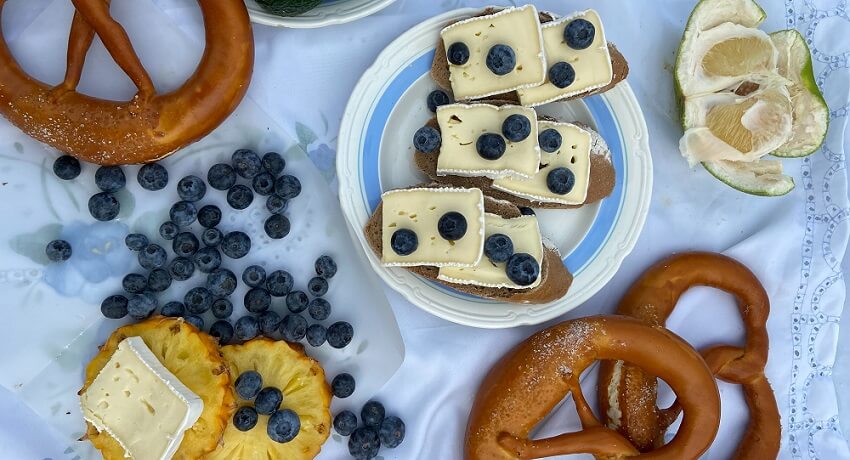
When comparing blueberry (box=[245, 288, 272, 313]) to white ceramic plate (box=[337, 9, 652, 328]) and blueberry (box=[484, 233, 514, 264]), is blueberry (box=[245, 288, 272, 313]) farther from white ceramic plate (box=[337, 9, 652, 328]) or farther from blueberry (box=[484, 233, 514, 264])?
blueberry (box=[484, 233, 514, 264])

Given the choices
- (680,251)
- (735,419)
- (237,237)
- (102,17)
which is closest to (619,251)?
(680,251)

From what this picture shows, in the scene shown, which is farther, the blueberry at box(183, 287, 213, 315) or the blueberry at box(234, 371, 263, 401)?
the blueberry at box(183, 287, 213, 315)

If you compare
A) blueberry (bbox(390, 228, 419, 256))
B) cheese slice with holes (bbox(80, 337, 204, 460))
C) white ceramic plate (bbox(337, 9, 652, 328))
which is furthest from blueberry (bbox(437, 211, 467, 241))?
cheese slice with holes (bbox(80, 337, 204, 460))

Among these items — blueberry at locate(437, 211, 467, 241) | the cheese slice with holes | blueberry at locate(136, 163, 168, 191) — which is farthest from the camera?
blueberry at locate(136, 163, 168, 191)

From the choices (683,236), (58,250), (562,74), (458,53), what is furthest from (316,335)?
(683,236)

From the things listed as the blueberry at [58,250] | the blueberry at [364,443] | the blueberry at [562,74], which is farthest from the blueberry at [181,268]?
the blueberry at [562,74]

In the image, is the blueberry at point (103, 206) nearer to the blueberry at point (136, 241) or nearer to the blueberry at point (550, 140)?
the blueberry at point (136, 241)
